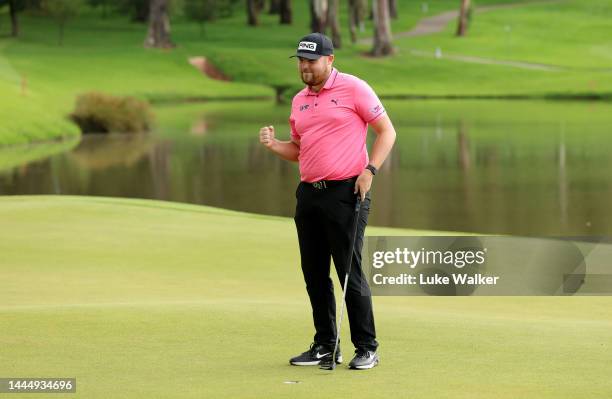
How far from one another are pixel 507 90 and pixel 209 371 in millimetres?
59699

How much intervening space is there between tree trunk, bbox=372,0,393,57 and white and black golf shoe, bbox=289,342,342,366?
64.3 m

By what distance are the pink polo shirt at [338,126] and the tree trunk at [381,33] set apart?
64244 millimetres

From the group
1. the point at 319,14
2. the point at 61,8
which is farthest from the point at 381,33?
the point at 61,8

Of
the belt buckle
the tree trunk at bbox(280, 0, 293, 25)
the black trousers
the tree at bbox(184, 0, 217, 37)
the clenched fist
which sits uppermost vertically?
the clenched fist

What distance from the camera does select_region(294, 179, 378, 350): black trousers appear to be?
26.6 feet

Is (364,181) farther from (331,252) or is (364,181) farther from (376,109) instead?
(331,252)

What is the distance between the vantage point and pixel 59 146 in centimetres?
4222

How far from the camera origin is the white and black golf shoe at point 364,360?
26.2 ft

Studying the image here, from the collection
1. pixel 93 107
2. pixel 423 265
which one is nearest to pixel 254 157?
pixel 93 107

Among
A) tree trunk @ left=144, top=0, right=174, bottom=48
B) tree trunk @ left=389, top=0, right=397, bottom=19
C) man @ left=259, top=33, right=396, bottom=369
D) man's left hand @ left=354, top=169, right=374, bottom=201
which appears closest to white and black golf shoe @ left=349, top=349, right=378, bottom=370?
man @ left=259, top=33, right=396, bottom=369

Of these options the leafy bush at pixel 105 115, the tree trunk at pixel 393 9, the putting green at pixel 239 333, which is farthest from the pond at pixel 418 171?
the tree trunk at pixel 393 9

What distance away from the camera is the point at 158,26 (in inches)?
2931

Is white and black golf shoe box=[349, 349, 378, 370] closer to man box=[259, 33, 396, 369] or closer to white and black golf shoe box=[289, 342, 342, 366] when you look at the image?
man box=[259, 33, 396, 369]

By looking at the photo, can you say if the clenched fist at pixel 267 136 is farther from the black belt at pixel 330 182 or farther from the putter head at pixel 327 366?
the putter head at pixel 327 366
